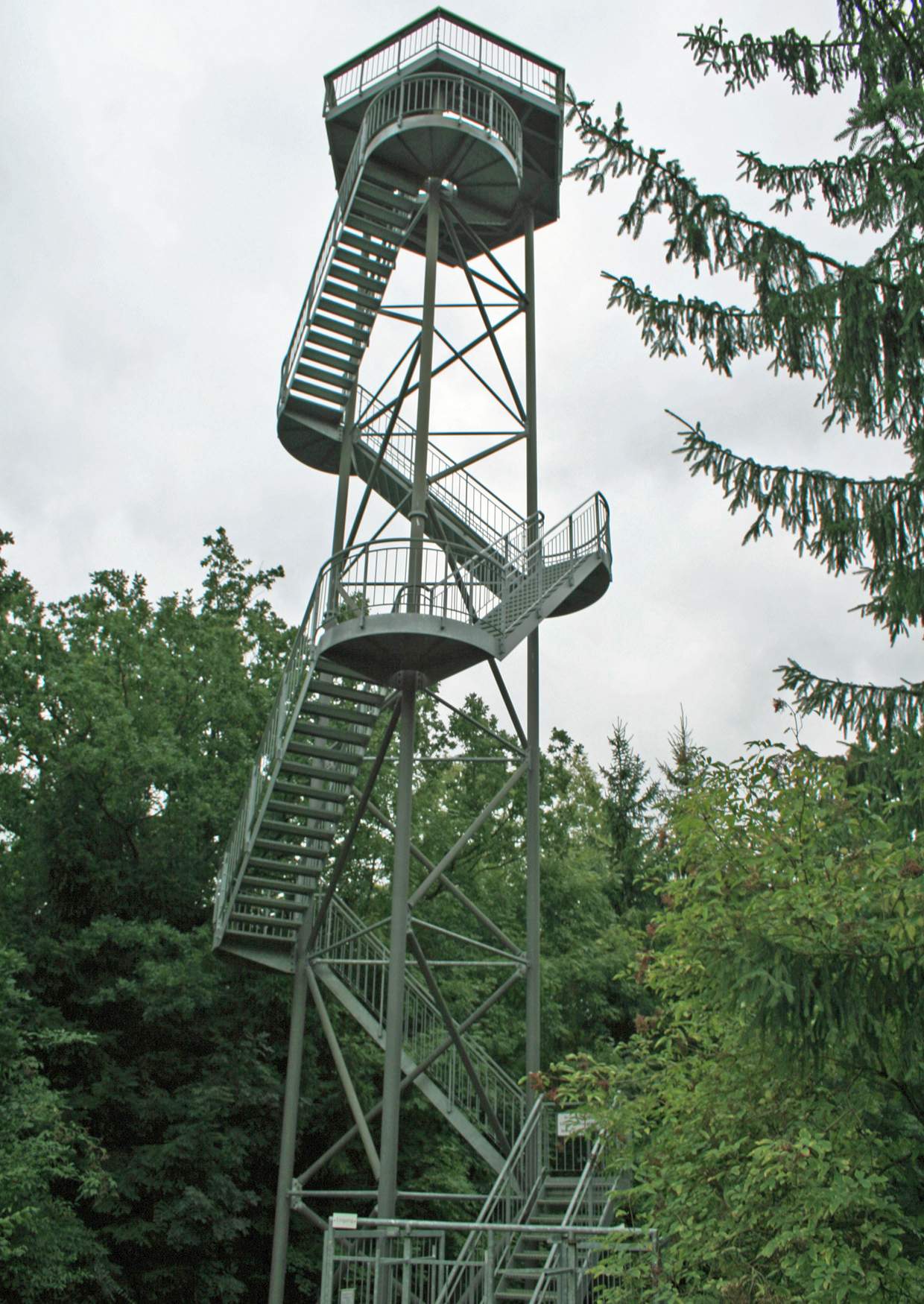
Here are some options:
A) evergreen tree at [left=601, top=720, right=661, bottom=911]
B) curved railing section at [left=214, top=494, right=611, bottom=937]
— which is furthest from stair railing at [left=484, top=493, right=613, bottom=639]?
evergreen tree at [left=601, top=720, right=661, bottom=911]

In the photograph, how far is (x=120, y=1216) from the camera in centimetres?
1670

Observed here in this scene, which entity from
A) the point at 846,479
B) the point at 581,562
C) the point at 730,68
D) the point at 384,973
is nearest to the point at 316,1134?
the point at 384,973

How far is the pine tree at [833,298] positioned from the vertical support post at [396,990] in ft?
18.8

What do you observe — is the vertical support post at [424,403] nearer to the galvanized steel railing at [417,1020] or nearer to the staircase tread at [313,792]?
the staircase tread at [313,792]

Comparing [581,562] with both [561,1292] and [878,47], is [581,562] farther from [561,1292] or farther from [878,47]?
[561,1292]

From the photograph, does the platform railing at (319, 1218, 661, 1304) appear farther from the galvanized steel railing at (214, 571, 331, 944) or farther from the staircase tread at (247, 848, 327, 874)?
the galvanized steel railing at (214, 571, 331, 944)

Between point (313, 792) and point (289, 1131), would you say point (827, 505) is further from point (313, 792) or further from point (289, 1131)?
point (289, 1131)

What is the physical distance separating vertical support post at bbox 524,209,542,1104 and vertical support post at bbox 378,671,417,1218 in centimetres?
167

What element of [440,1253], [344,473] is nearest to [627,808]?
[344,473]

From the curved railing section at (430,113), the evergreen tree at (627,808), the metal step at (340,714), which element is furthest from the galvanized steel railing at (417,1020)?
the evergreen tree at (627,808)

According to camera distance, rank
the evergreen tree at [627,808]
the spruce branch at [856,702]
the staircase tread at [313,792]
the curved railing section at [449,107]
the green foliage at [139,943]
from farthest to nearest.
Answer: the evergreen tree at [627,808]
the green foliage at [139,943]
the curved railing section at [449,107]
the staircase tread at [313,792]
the spruce branch at [856,702]

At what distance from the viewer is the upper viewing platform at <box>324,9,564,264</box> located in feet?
51.6

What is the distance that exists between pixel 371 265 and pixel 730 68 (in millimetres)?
7846

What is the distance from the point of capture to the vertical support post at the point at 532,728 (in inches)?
584
